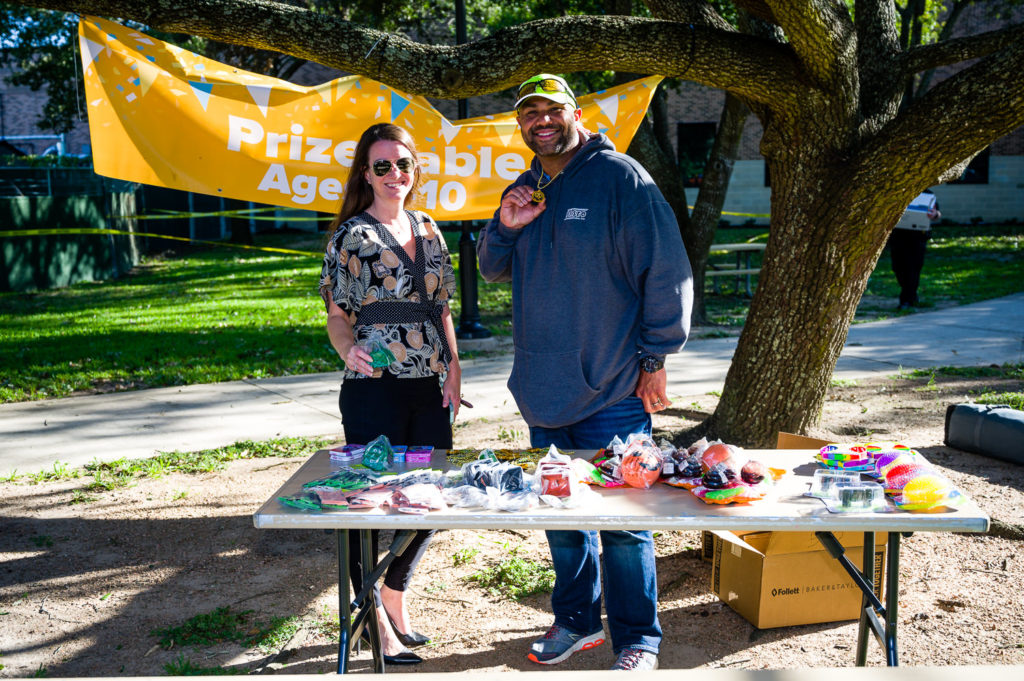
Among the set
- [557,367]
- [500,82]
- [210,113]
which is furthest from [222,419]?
[557,367]

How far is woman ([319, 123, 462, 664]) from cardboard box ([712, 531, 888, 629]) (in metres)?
1.37

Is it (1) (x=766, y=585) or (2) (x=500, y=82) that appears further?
(2) (x=500, y=82)

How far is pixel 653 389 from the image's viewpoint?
11.3 ft

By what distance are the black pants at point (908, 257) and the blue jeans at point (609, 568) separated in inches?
384

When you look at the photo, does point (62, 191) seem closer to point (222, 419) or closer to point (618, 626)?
point (222, 419)

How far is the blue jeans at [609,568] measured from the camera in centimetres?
339

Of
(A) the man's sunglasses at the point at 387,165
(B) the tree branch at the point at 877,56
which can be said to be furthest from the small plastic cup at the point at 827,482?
(B) the tree branch at the point at 877,56

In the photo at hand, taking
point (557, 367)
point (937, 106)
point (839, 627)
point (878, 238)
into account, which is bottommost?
point (839, 627)

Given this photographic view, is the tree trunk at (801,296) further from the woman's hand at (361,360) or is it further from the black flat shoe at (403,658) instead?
the woman's hand at (361,360)

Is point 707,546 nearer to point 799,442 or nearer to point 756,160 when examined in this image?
point 799,442

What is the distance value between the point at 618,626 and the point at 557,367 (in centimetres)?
99

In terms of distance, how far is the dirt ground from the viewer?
12.2 feet

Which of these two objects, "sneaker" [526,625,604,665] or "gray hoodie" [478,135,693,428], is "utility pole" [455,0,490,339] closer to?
"gray hoodie" [478,135,693,428]

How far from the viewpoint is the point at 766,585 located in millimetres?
3848
